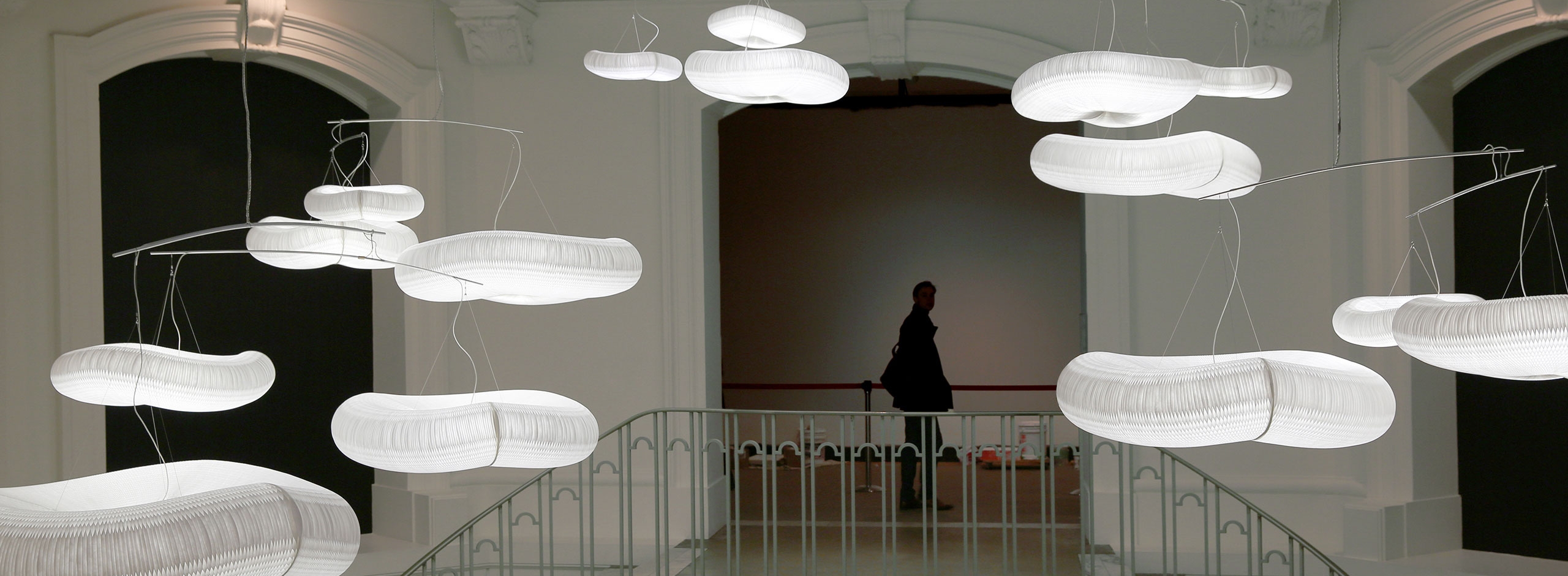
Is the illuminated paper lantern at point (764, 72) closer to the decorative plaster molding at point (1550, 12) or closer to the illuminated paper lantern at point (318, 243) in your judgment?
the illuminated paper lantern at point (318, 243)

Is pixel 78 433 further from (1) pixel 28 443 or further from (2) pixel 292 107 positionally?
(2) pixel 292 107

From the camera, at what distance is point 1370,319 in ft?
11.0

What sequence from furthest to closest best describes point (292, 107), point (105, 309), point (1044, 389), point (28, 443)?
point (1044, 389) → point (292, 107) → point (105, 309) → point (28, 443)

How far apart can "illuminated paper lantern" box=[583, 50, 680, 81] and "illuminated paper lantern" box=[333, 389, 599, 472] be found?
1.26 meters

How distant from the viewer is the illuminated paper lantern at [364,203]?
4.11 metres

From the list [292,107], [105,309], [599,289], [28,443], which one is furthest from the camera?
[292,107]

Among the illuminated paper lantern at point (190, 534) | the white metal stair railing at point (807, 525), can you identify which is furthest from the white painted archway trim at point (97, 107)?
the illuminated paper lantern at point (190, 534)

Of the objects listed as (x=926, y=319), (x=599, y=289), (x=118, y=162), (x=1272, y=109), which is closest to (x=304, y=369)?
(x=118, y=162)

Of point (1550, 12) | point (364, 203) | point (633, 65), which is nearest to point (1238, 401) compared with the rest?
point (633, 65)

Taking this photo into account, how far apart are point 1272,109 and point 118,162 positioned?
22.8 ft

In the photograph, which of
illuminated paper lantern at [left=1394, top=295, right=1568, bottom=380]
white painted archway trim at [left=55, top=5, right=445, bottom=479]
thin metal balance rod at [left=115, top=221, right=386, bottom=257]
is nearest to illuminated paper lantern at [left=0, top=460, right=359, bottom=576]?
thin metal balance rod at [left=115, top=221, right=386, bottom=257]

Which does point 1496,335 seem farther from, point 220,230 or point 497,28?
point 497,28

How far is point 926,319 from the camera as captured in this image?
7.23m

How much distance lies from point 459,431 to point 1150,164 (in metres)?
2.07
